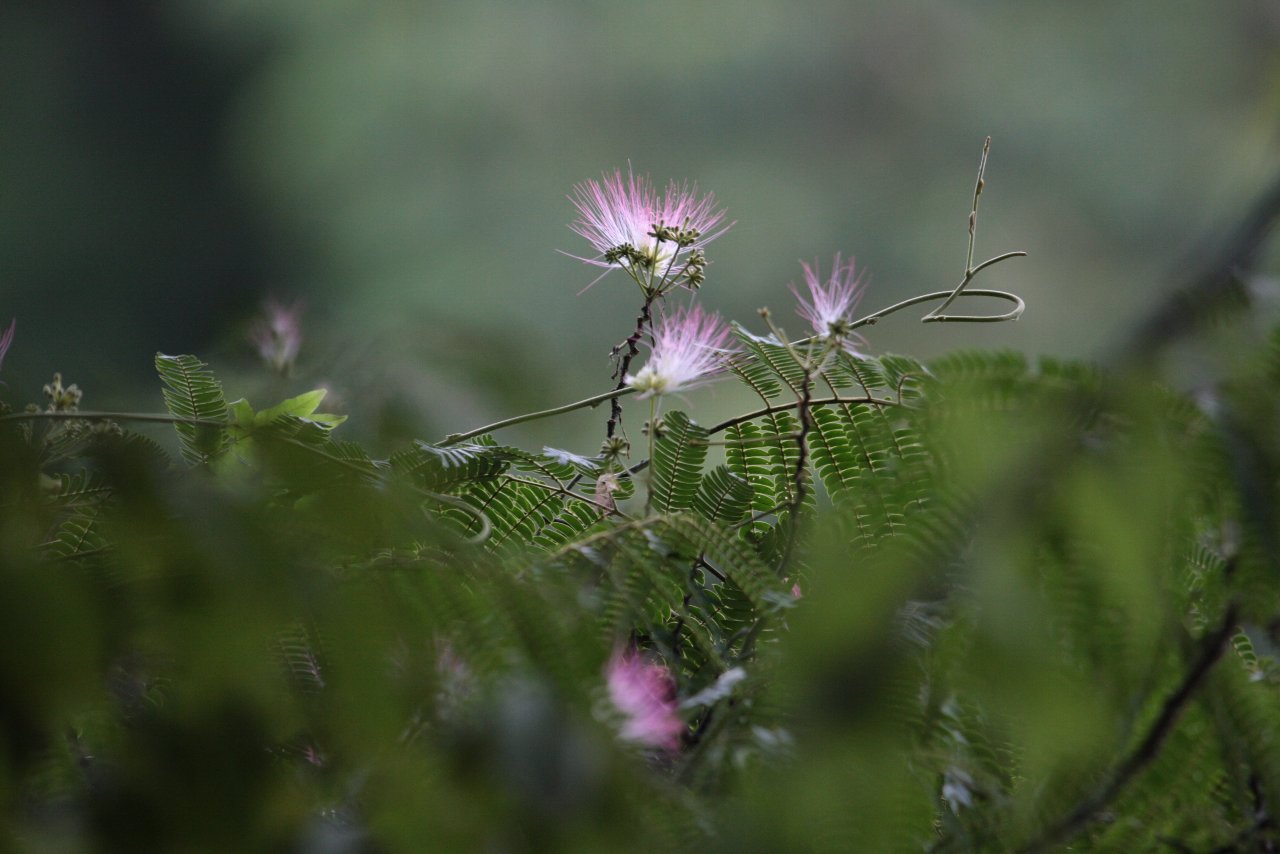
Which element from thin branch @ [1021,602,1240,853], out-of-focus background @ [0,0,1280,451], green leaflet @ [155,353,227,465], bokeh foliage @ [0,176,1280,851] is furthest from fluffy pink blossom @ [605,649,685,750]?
out-of-focus background @ [0,0,1280,451]

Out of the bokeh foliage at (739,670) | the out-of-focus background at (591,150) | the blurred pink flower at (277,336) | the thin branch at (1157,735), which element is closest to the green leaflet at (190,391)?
the blurred pink flower at (277,336)

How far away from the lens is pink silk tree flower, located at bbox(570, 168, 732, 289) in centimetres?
60

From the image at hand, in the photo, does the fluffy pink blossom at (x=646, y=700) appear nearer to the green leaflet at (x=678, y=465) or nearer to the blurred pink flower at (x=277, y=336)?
the green leaflet at (x=678, y=465)

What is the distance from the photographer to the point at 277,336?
619mm

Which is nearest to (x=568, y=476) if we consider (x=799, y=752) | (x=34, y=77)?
(x=799, y=752)

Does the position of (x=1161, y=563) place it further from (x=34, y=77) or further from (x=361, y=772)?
(x=34, y=77)

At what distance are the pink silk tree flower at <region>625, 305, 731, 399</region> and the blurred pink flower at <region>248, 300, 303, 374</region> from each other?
6.7 inches

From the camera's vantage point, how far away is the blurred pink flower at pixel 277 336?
57 centimetres

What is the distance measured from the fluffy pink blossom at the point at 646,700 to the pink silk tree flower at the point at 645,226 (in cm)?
25

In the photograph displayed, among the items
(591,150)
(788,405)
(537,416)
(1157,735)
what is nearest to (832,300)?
(788,405)

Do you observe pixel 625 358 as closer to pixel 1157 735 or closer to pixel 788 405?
pixel 788 405

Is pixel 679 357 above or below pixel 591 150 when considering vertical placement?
below

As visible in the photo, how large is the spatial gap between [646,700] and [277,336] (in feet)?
1.11

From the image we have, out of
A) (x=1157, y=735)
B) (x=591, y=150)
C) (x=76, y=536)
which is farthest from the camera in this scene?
(x=591, y=150)
